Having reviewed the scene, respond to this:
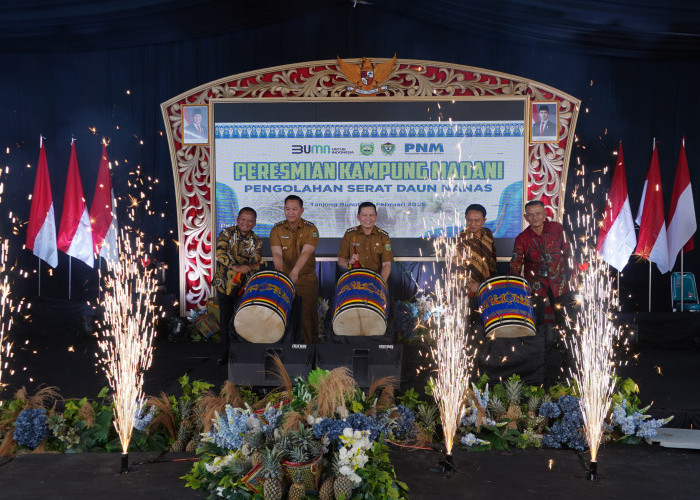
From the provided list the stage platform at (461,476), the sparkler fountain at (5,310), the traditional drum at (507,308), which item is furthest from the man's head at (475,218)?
the sparkler fountain at (5,310)

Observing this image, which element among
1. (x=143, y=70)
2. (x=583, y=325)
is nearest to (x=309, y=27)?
(x=143, y=70)

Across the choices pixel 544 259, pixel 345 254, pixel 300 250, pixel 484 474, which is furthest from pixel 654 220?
pixel 484 474

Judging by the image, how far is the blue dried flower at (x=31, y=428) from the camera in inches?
123

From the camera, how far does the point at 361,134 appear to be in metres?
6.38

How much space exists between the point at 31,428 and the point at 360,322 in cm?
187

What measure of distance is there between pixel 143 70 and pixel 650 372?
539 centimetres

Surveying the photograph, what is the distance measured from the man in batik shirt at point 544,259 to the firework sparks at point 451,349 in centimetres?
47

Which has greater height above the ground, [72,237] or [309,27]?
[309,27]

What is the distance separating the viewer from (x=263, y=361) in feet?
13.1

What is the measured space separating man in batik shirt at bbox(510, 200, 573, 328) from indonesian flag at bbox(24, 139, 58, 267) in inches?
169

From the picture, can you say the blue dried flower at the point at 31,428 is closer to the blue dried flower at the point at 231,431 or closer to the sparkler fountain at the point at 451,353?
the blue dried flower at the point at 231,431

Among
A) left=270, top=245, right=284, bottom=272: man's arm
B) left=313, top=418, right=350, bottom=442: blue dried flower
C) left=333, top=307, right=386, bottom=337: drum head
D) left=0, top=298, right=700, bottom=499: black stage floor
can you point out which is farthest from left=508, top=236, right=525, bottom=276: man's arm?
left=313, top=418, right=350, bottom=442: blue dried flower

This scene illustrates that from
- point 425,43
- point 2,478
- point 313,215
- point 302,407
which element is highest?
point 425,43

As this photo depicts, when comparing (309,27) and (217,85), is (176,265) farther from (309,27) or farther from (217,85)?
(309,27)
